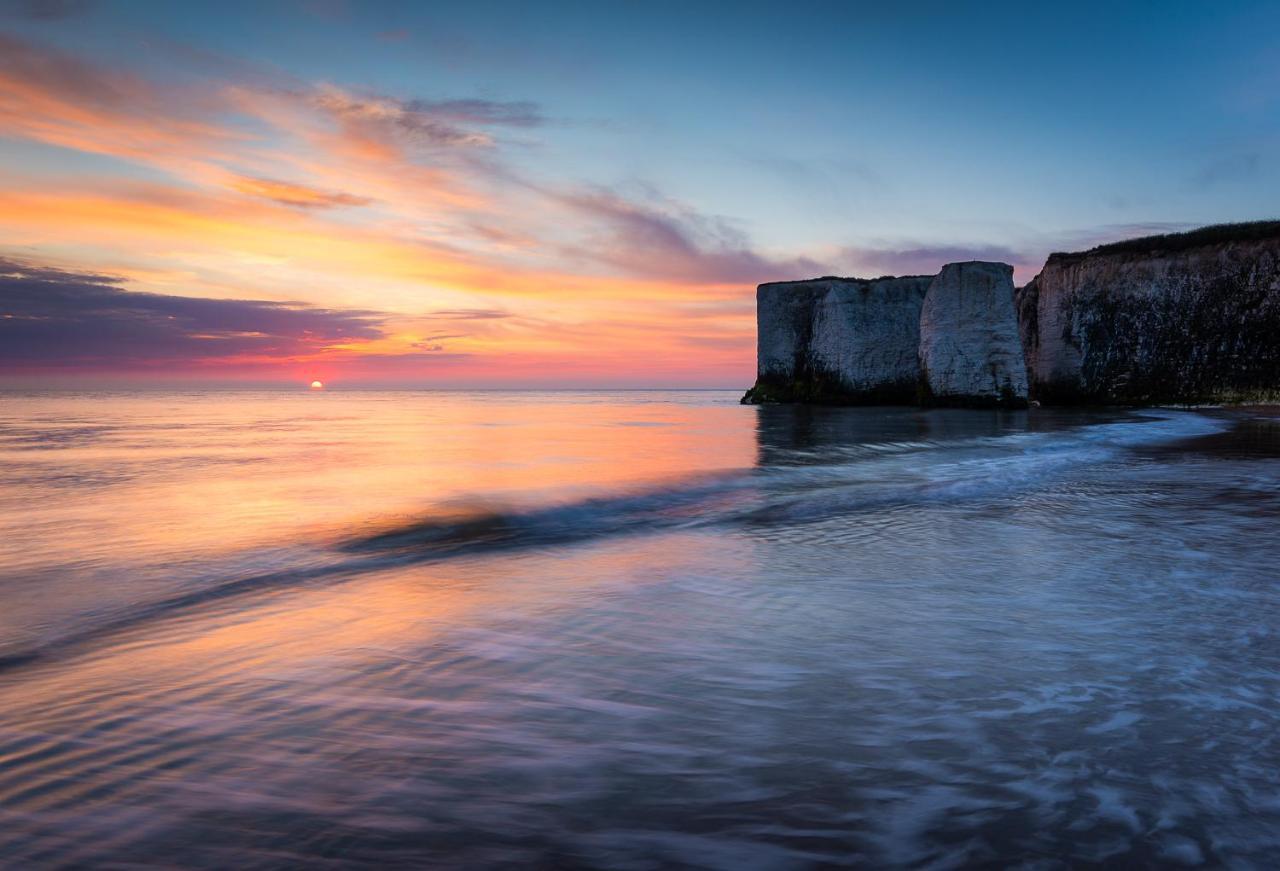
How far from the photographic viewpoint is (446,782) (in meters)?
1.84

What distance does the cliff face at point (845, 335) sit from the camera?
102 ft

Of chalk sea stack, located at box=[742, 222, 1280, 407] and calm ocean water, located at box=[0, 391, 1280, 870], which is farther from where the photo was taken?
chalk sea stack, located at box=[742, 222, 1280, 407]

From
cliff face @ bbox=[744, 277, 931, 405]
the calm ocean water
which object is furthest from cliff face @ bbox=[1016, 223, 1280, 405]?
the calm ocean water

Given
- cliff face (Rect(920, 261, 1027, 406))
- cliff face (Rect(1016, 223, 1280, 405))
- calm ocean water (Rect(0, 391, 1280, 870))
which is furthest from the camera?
cliff face (Rect(920, 261, 1027, 406))

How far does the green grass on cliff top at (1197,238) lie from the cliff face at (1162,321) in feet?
0.15

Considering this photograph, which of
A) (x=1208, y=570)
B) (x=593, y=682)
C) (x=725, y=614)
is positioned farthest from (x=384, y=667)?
(x=1208, y=570)

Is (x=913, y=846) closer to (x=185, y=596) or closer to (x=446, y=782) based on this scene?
(x=446, y=782)

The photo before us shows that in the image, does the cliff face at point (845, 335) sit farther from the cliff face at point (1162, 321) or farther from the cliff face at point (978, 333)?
the cliff face at point (1162, 321)

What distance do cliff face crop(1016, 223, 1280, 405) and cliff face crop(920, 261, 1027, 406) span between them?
5633 millimetres

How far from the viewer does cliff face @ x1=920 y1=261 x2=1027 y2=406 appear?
84.4 feet

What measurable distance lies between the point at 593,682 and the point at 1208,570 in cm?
331

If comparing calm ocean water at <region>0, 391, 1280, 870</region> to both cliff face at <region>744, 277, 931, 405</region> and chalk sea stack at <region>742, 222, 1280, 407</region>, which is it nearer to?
chalk sea stack at <region>742, 222, 1280, 407</region>

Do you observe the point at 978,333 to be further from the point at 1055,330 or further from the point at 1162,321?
the point at 1162,321

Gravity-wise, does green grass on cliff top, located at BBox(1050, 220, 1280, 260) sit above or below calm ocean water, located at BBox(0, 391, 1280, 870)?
above
